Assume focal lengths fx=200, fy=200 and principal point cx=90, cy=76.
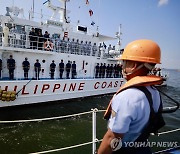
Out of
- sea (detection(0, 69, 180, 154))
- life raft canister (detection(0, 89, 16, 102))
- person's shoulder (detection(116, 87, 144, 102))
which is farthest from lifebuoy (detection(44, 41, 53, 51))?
person's shoulder (detection(116, 87, 144, 102))

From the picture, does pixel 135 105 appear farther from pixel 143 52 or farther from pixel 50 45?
pixel 50 45

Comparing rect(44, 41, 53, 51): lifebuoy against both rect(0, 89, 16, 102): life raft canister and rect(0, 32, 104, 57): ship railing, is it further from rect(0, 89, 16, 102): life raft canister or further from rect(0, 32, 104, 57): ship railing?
rect(0, 89, 16, 102): life raft canister

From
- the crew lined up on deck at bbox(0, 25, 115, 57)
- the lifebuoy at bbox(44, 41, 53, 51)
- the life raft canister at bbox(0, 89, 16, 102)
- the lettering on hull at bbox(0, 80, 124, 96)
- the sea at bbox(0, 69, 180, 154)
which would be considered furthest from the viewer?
the lifebuoy at bbox(44, 41, 53, 51)

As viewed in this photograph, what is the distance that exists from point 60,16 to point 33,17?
8.01ft

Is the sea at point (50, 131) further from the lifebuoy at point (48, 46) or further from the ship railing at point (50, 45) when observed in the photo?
the ship railing at point (50, 45)

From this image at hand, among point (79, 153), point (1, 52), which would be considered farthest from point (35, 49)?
point (79, 153)

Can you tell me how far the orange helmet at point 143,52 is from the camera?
146 cm

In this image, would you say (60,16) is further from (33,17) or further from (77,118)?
(77,118)

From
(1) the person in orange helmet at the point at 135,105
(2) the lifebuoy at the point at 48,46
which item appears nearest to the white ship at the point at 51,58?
(2) the lifebuoy at the point at 48,46

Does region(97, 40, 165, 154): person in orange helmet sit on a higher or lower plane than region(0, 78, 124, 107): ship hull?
higher

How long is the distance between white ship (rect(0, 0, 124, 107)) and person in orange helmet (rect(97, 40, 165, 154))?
8.75m

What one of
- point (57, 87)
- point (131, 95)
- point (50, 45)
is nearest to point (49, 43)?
point (50, 45)

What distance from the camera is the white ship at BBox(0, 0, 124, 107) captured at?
398 inches

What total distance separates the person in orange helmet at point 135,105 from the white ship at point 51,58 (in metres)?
8.75
